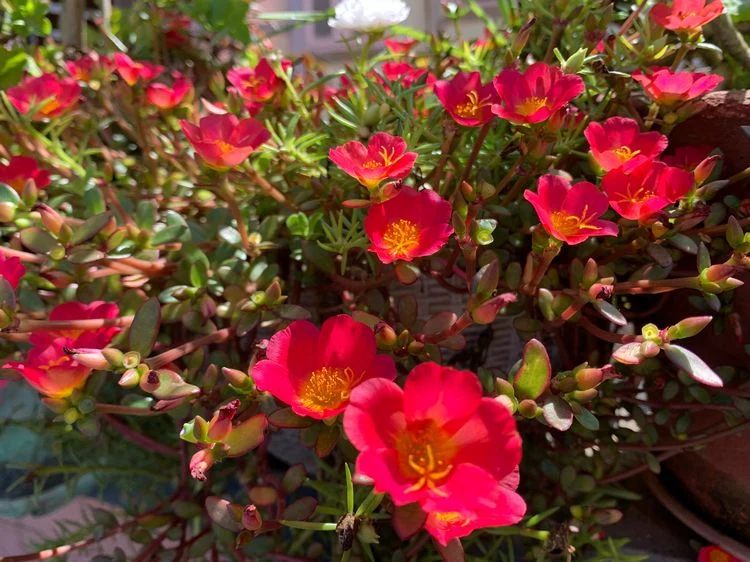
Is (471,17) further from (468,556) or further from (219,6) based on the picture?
(468,556)

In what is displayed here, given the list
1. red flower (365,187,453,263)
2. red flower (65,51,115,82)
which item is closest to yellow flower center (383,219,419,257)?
red flower (365,187,453,263)

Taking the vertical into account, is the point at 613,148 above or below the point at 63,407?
above

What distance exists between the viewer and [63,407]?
46 cm

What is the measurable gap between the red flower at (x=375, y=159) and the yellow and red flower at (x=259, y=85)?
0.23 m

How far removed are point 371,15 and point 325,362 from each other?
392 millimetres

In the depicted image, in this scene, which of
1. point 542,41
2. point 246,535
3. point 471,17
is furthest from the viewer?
point 471,17

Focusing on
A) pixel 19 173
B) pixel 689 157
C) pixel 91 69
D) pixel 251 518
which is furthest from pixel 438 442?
pixel 91 69

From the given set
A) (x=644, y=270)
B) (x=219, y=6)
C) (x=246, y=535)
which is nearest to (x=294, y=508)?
(x=246, y=535)

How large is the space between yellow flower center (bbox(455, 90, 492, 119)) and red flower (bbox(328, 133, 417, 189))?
0.07 metres

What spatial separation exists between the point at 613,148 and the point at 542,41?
0.20 m

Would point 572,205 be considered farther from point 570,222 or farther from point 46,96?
point 46,96

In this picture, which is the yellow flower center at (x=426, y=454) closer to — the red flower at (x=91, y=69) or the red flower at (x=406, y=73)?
the red flower at (x=406, y=73)

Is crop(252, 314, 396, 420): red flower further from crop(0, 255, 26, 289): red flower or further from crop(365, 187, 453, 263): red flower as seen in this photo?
crop(0, 255, 26, 289): red flower

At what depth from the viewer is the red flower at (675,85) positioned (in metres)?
0.49
